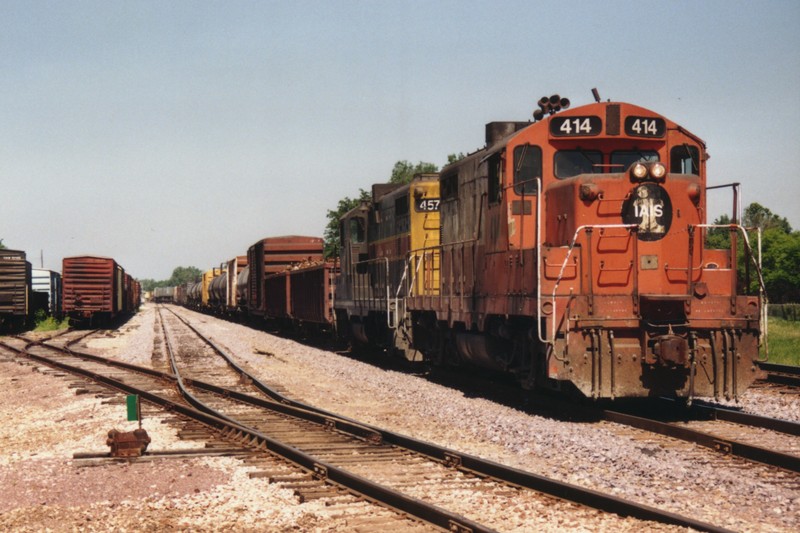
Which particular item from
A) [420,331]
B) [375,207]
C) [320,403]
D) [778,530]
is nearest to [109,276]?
[375,207]

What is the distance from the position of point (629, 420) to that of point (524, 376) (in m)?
2.09

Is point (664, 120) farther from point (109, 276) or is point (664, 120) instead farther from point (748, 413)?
point (109, 276)

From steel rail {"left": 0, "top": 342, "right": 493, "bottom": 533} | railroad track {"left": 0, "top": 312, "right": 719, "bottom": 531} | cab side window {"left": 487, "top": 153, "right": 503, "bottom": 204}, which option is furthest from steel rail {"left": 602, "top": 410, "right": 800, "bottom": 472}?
steel rail {"left": 0, "top": 342, "right": 493, "bottom": 533}

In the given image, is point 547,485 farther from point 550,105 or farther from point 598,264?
point 550,105

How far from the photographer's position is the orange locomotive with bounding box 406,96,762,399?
9.82 metres

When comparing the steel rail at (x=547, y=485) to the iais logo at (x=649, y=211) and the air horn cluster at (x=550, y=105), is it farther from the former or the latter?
the air horn cluster at (x=550, y=105)

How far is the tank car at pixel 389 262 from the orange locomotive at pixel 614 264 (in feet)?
12.2

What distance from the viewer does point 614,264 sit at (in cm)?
1028

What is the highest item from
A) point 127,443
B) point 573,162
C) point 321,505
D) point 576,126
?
point 576,126

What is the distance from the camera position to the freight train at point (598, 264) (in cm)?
984

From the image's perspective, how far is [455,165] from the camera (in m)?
14.1

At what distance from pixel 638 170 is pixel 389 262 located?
849 cm

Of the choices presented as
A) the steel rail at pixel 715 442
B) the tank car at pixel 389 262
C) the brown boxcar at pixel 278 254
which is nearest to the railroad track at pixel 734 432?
the steel rail at pixel 715 442

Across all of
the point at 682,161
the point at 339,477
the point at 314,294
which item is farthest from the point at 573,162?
the point at 314,294
